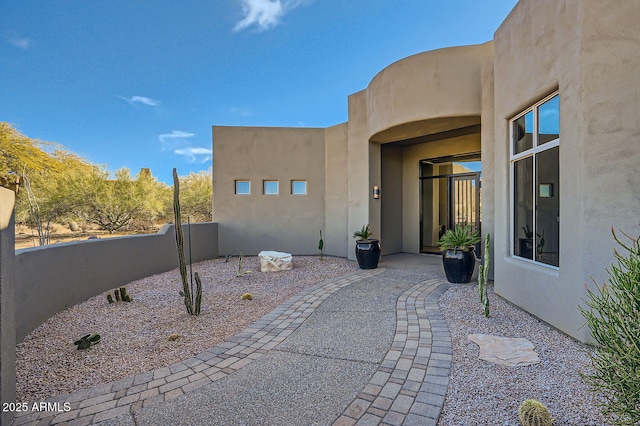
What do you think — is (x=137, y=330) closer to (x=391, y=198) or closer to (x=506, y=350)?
(x=506, y=350)

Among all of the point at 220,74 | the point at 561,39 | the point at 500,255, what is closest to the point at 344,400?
the point at 500,255

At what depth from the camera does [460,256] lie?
18.4 ft

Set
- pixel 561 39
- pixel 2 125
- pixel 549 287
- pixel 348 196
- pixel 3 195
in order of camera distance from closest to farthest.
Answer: pixel 3 195 < pixel 561 39 < pixel 549 287 < pixel 348 196 < pixel 2 125

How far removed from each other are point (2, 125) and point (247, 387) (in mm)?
17165

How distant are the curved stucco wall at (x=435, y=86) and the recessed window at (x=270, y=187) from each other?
13.6 feet

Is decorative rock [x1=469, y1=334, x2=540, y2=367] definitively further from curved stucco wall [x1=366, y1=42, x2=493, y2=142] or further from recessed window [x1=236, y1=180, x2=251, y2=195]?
recessed window [x1=236, y1=180, x2=251, y2=195]

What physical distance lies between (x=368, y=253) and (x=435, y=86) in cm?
402

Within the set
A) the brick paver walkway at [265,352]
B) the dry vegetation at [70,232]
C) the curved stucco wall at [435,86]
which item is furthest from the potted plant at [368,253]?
the dry vegetation at [70,232]

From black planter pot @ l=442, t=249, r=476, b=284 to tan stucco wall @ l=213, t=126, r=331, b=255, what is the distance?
4.70 metres

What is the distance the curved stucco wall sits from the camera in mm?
5875

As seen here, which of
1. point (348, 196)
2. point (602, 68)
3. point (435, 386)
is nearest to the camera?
point (435, 386)

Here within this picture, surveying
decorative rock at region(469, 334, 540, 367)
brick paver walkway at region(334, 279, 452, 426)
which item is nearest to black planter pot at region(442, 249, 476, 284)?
brick paver walkway at region(334, 279, 452, 426)

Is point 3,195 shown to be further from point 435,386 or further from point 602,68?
point 602,68

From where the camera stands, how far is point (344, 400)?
2156 mm
